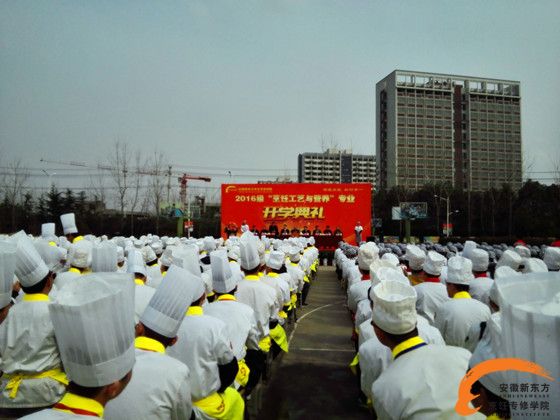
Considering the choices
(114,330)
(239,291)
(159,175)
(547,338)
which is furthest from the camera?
(159,175)

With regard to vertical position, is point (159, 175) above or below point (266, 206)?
above

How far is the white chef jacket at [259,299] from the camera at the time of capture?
15.6 feet

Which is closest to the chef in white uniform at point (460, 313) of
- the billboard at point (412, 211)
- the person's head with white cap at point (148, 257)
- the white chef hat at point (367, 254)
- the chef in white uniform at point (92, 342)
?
the white chef hat at point (367, 254)

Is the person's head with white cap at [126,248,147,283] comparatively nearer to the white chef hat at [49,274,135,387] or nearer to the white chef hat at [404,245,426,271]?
the white chef hat at [49,274,135,387]

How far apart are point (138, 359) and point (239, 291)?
264 centimetres

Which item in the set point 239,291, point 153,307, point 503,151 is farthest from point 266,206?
point 503,151

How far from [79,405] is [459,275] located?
3735 mm

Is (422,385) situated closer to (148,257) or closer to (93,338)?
(93,338)

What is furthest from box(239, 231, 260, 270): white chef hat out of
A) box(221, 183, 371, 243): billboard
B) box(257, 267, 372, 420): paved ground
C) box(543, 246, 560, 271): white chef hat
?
box(221, 183, 371, 243): billboard

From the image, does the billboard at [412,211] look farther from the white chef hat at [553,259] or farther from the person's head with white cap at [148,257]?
the person's head with white cap at [148,257]

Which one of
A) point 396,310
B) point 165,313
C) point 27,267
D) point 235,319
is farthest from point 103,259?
point 396,310

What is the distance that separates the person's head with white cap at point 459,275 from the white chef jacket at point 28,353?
12.0 ft

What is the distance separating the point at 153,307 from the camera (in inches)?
96.4

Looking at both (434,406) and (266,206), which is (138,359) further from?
(266,206)
